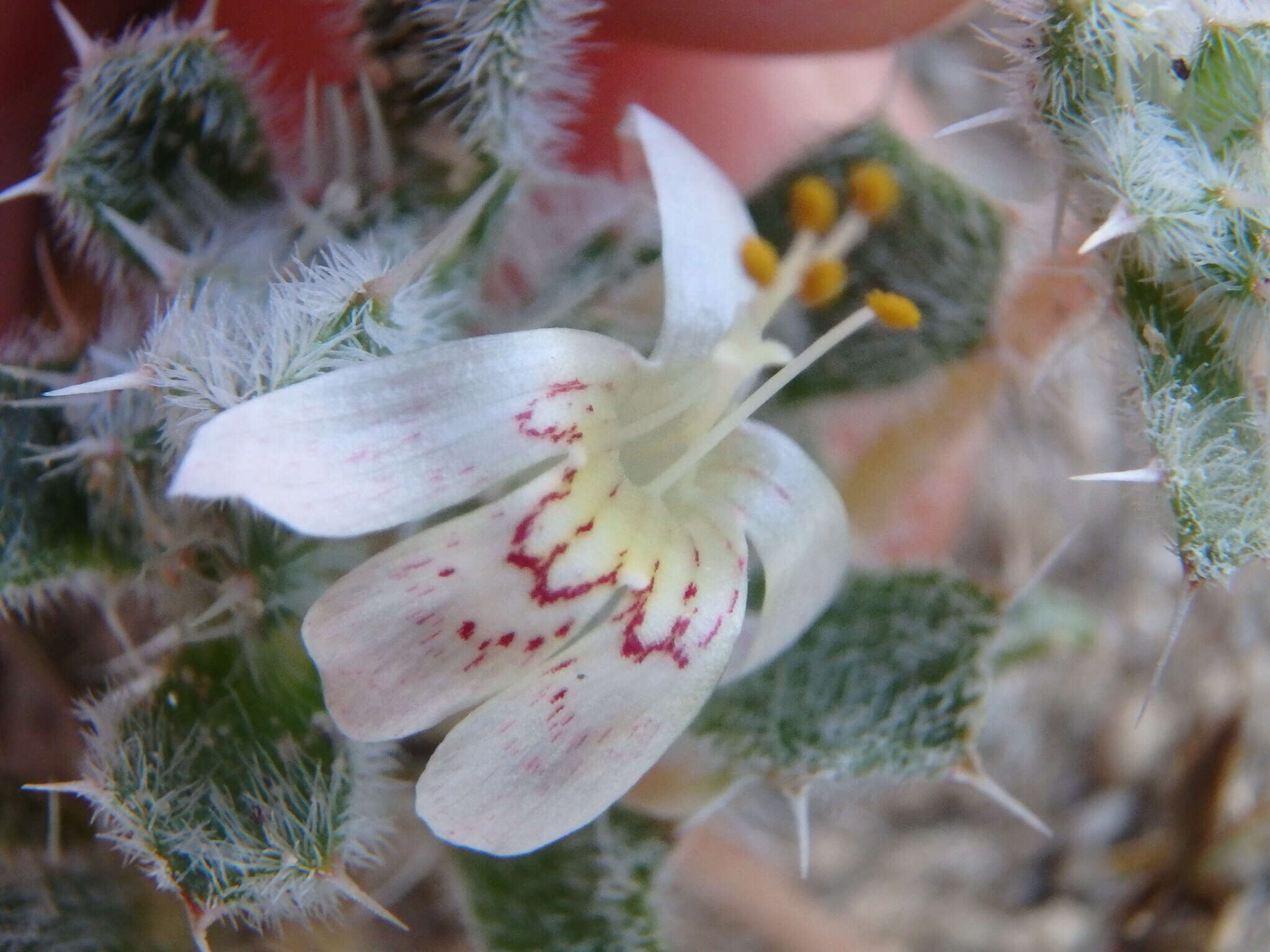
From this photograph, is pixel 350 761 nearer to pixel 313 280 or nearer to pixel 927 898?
pixel 313 280

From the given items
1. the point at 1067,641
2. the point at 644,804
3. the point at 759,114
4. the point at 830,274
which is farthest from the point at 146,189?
the point at 1067,641

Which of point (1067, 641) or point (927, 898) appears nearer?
point (1067, 641)

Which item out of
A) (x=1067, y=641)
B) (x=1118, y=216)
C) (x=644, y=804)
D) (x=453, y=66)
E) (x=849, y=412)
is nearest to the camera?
(x=1118, y=216)

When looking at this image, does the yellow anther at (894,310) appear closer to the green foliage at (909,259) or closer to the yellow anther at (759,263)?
the yellow anther at (759,263)

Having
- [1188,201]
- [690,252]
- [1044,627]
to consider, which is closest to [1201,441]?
[1188,201]

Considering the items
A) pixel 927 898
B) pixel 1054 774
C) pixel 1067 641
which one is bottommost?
pixel 927 898

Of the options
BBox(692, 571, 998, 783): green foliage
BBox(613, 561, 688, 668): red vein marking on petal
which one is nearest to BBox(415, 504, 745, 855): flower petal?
BBox(613, 561, 688, 668): red vein marking on petal

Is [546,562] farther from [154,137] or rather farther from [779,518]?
[154,137]

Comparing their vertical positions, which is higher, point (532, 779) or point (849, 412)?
point (532, 779)

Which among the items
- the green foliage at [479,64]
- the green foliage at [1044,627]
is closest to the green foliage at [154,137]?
the green foliage at [479,64]

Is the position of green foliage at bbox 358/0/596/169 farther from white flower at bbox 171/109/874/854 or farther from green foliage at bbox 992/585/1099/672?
green foliage at bbox 992/585/1099/672
